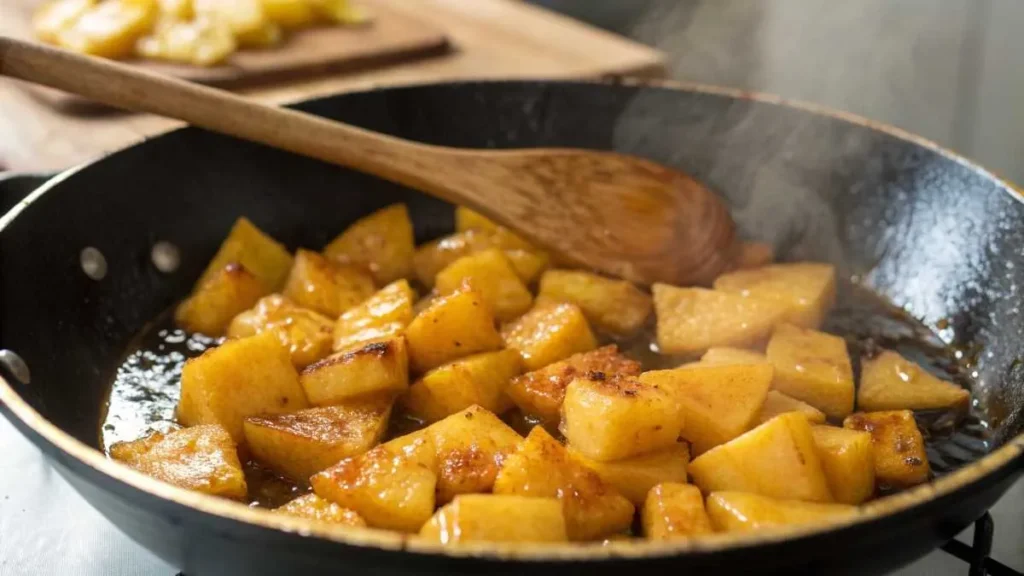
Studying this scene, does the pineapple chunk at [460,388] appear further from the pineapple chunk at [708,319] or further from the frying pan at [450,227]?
the frying pan at [450,227]

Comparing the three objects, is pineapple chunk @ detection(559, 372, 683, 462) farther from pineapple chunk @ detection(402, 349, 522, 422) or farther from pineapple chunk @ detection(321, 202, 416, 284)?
pineapple chunk @ detection(321, 202, 416, 284)

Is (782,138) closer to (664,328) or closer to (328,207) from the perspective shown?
(664,328)

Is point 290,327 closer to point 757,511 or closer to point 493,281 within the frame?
point 493,281

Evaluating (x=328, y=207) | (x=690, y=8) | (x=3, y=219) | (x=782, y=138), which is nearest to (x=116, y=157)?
(x=3, y=219)

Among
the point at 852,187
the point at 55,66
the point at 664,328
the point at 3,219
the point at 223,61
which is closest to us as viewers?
the point at 3,219

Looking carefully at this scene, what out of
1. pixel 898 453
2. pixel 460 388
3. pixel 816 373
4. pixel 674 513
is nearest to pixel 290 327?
pixel 460 388

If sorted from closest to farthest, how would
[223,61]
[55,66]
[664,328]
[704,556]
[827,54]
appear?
[704,556]
[55,66]
[664,328]
[223,61]
[827,54]

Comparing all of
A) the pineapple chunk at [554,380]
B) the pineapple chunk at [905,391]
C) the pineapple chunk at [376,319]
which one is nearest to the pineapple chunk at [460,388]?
the pineapple chunk at [554,380]
